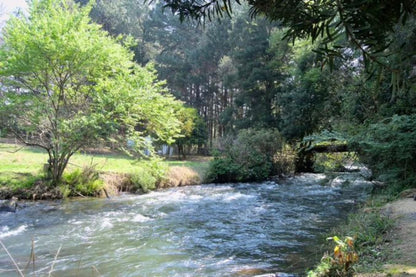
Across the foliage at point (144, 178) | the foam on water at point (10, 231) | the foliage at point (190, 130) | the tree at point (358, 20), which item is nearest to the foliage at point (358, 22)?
the tree at point (358, 20)

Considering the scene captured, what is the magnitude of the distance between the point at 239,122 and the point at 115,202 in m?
18.5

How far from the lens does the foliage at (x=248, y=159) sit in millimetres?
19578

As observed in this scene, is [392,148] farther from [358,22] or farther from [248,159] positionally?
[248,159]

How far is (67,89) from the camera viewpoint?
13.9m

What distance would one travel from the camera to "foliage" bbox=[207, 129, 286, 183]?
64.2 ft

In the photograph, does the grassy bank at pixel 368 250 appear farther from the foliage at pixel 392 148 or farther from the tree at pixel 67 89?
the tree at pixel 67 89

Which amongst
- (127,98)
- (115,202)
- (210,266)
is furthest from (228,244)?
(127,98)

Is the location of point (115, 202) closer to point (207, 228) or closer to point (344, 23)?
point (207, 228)

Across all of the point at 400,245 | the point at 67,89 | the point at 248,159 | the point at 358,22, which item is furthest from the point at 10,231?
the point at 248,159

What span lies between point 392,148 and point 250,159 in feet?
36.5

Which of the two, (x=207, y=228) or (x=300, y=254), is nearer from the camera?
(x=300, y=254)

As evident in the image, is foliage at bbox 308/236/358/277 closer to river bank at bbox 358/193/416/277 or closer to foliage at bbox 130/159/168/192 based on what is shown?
river bank at bbox 358/193/416/277

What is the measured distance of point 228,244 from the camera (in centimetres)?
794

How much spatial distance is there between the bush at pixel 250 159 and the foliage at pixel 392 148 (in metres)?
9.47
